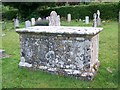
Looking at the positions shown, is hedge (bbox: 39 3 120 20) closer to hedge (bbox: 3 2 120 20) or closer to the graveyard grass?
hedge (bbox: 3 2 120 20)

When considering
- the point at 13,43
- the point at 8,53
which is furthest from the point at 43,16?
the point at 8,53

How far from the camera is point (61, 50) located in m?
8.11

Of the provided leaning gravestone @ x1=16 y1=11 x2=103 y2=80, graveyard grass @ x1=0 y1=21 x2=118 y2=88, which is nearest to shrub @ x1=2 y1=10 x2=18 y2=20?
graveyard grass @ x1=0 y1=21 x2=118 y2=88

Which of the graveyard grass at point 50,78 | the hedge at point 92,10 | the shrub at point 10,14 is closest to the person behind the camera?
the graveyard grass at point 50,78

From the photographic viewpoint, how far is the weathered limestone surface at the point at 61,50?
7.79 meters

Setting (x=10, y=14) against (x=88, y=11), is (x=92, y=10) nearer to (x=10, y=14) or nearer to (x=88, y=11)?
(x=88, y=11)

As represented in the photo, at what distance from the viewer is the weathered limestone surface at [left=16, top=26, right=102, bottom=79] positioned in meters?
7.79

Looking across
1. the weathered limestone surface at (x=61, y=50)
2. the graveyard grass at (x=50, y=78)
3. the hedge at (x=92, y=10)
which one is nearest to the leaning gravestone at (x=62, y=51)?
the weathered limestone surface at (x=61, y=50)

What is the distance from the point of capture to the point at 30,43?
871 cm

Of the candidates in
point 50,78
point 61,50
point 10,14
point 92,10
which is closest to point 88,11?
point 92,10

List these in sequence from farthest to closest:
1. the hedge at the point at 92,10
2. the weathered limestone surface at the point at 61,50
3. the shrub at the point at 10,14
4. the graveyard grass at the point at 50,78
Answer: the shrub at the point at 10,14
the hedge at the point at 92,10
the weathered limestone surface at the point at 61,50
the graveyard grass at the point at 50,78

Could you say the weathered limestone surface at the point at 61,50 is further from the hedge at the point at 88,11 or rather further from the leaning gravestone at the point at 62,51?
the hedge at the point at 88,11

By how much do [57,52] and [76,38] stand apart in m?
0.85

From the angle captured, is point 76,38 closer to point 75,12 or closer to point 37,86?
point 37,86
